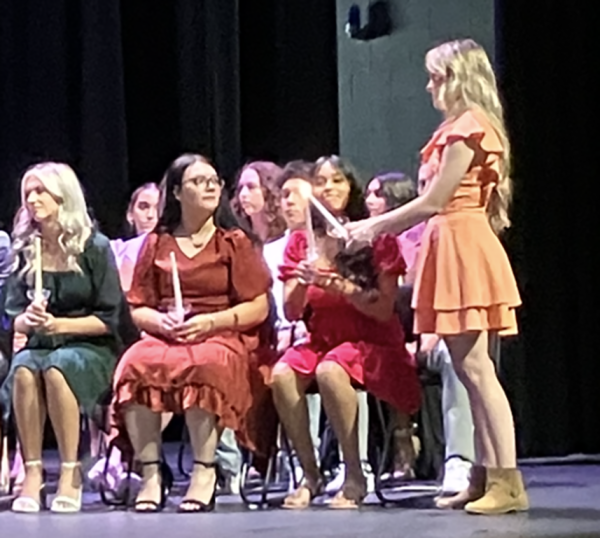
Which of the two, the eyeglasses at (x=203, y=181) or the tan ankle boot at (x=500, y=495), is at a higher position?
the eyeglasses at (x=203, y=181)

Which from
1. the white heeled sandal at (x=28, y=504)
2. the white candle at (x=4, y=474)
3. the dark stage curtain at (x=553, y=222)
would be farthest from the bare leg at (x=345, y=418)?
the dark stage curtain at (x=553, y=222)

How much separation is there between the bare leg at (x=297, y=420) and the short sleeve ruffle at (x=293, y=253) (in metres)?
0.25

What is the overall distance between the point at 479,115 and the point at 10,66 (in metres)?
2.54

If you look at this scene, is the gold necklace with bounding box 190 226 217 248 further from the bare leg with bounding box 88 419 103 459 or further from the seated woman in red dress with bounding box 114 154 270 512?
the bare leg with bounding box 88 419 103 459

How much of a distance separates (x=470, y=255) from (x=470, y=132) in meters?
0.30

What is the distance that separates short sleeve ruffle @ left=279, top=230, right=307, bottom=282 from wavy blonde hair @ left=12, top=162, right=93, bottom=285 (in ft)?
1.82

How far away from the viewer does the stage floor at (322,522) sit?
116 inches

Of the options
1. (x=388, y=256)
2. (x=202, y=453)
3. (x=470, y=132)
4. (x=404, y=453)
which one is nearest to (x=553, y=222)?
(x=404, y=453)

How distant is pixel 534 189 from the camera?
4.82m

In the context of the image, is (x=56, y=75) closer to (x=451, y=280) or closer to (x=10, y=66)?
(x=10, y=66)

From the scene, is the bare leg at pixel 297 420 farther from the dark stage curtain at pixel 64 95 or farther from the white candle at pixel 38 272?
the dark stage curtain at pixel 64 95

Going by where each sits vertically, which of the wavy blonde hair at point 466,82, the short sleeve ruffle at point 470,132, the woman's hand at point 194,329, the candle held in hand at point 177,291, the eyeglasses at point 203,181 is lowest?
the woman's hand at point 194,329

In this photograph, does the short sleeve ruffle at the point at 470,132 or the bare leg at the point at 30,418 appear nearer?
the short sleeve ruffle at the point at 470,132

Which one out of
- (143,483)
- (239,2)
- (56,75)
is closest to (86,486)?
(143,483)
